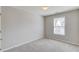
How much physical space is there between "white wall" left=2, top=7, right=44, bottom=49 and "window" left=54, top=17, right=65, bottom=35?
1.21 m

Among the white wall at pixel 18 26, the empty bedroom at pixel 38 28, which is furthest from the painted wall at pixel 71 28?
the white wall at pixel 18 26

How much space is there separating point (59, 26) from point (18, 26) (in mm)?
2594

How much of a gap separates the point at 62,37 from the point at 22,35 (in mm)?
2522

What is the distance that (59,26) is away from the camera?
15.5 ft

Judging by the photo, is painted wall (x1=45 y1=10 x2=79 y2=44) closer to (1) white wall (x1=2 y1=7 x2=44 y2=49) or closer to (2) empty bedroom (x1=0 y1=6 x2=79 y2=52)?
(2) empty bedroom (x1=0 y1=6 x2=79 y2=52)

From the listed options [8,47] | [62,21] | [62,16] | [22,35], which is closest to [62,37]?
[62,21]

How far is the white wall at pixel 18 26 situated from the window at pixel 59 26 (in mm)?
1209

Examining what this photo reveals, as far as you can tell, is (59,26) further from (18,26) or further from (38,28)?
(18,26)

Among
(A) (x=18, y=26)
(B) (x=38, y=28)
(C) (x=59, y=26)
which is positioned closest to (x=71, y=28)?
(C) (x=59, y=26)

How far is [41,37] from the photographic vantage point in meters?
5.59

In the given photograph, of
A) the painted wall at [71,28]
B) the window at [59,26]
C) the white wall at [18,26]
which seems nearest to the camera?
the white wall at [18,26]

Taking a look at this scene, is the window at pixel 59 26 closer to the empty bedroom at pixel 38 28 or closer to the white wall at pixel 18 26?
the empty bedroom at pixel 38 28

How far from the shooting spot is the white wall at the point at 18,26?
296 cm
